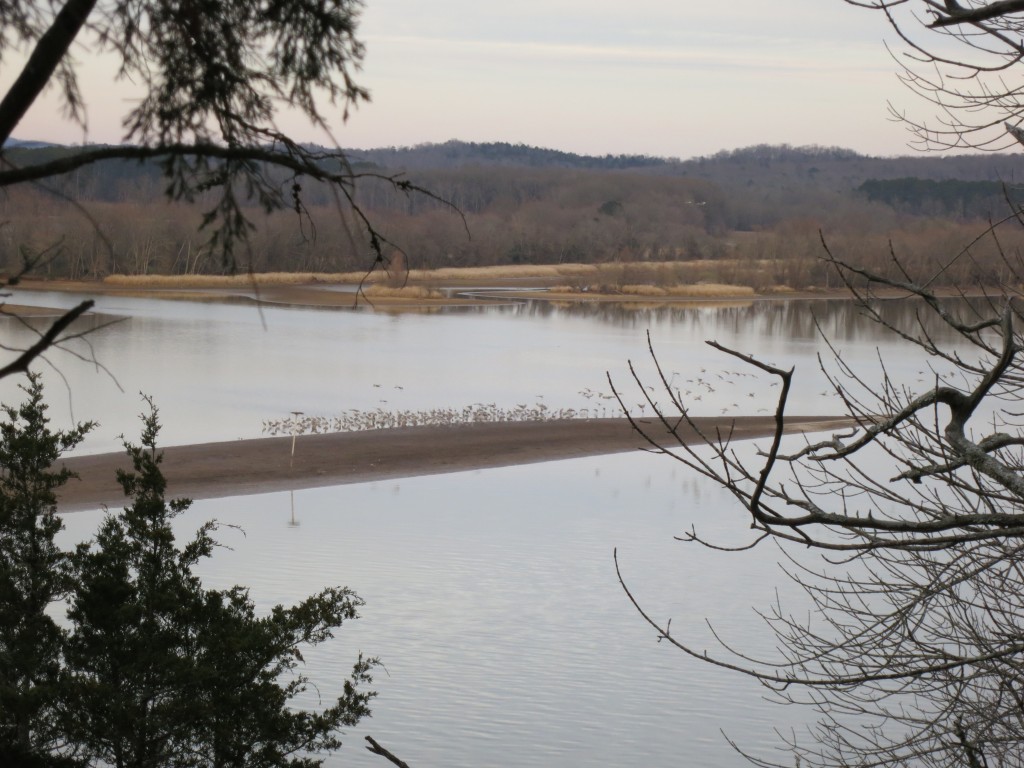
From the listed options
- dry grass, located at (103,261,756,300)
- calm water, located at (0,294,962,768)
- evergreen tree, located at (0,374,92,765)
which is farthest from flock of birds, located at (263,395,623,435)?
dry grass, located at (103,261,756,300)

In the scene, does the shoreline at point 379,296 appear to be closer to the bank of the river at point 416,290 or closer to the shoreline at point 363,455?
the bank of the river at point 416,290

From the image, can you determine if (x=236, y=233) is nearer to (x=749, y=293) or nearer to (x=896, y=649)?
(x=896, y=649)

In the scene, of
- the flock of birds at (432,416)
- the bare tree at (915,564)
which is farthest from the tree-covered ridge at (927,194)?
the bare tree at (915,564)

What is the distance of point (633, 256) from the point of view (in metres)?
79.0

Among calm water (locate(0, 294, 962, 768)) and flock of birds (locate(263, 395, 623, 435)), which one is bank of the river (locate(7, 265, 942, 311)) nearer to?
calm water (locate(0, 294, 962, 768))

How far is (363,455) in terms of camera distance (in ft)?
59.4

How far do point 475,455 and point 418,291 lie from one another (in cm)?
3120

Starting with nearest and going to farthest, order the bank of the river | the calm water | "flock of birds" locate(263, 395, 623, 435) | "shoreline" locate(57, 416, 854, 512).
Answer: the calm water
"shoreline" locate(57, 416, 854, 512)
"flock of birds" locate(263, 395, 623, 435)
the bank of the river

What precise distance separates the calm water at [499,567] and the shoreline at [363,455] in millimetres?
477

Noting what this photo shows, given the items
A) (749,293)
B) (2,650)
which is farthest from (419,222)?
(2,650)

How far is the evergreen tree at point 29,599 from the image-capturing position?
18.9 feet

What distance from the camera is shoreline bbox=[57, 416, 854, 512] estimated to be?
51.1 ft

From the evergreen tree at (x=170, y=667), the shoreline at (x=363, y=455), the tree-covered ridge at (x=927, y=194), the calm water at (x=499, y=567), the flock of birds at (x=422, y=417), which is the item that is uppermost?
the tree-covered ridge at (x=927, y=194)

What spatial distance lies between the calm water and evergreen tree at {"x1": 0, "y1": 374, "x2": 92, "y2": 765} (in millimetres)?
1126
